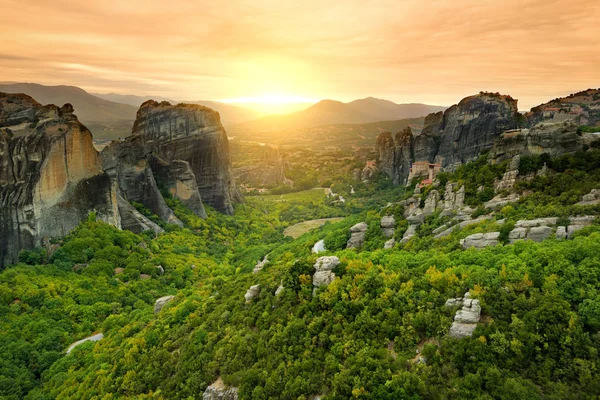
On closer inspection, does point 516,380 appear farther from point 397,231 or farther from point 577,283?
point 397,231

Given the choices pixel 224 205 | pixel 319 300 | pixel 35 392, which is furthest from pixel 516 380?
pixel 224 205

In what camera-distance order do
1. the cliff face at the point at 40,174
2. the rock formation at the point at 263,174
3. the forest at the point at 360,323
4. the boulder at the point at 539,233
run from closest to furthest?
the forest at the point at 360,323 < the boulder at the point at 539,233 < the cliff face at the point at 40,174 < the rock formation at the point at 263,174

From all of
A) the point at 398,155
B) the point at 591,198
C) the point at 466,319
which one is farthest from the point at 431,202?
the point at 398,155

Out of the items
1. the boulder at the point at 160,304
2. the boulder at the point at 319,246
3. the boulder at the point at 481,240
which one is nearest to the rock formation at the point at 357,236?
the boulder at the point at 319,246

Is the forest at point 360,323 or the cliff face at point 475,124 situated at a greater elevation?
the cliff face at point 475,124

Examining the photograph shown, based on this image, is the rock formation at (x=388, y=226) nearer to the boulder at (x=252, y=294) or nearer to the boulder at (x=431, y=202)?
the boulder at (x=431, y=202)

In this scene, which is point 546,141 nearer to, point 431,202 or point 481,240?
point 431,202
